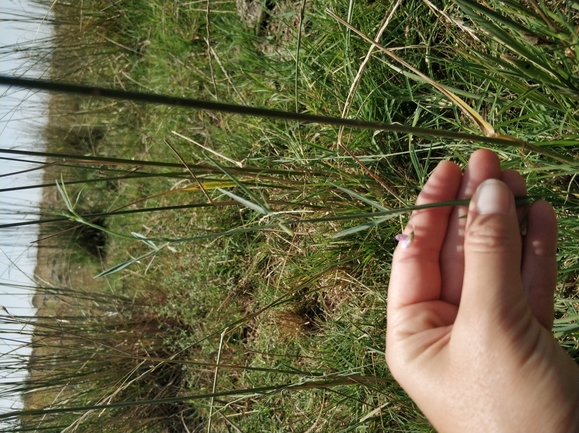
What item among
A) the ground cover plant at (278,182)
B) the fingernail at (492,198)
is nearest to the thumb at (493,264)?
the fingernail at (492,198)

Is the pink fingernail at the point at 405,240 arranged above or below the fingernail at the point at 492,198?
below

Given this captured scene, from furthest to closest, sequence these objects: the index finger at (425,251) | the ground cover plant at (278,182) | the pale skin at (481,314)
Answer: the ground cover plant at (278,182) → the index finger at (425,251) → the pale skin at (481,314)

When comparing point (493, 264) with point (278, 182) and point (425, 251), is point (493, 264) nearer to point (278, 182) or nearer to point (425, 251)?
point (425, 251)

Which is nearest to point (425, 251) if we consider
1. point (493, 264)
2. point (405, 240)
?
point (405, 240)

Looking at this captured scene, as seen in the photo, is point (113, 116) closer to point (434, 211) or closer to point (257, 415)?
point (257, 415)

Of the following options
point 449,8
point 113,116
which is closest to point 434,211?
point 449,8

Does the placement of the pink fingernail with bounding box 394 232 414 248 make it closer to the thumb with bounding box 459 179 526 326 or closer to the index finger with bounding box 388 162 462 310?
the index finger with bounding box 388 162 462 310

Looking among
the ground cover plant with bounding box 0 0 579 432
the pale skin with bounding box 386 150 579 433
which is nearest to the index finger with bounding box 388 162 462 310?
the pale skin with bounding box 386 150 579 433

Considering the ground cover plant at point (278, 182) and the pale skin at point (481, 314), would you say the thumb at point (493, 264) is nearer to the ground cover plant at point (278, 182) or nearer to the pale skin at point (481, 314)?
the pale skin at point (481, 314)
